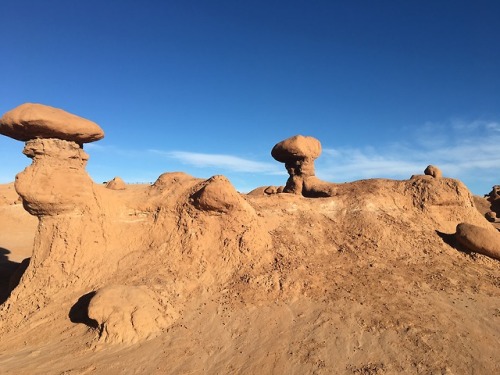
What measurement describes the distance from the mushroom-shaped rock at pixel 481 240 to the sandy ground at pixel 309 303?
0.17 m

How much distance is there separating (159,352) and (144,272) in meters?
2.12

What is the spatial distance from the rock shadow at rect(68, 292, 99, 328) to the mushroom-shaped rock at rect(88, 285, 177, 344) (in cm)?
36

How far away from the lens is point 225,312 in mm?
6469

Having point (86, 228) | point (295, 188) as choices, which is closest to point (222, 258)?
point (86, 228)

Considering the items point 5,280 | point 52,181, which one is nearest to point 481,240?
point 52,181

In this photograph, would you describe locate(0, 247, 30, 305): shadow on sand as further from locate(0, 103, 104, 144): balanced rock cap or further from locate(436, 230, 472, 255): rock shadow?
locate(436, 230, 472, 255): rock shadow

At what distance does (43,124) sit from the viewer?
7.49m

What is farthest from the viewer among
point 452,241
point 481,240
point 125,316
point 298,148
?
point 298,148

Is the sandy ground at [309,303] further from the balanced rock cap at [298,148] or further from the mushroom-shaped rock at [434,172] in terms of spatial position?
the balanced rock cap at [298,148]

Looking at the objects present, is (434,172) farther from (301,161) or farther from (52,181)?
(52,181)

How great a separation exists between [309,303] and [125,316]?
10.2 ft

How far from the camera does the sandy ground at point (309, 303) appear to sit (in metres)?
5.30

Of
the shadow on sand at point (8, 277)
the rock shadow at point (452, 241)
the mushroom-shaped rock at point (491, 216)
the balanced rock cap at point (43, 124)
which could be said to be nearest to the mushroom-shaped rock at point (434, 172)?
the rock shadow at point (452, 241)

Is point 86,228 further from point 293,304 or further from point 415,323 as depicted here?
point 415,323
